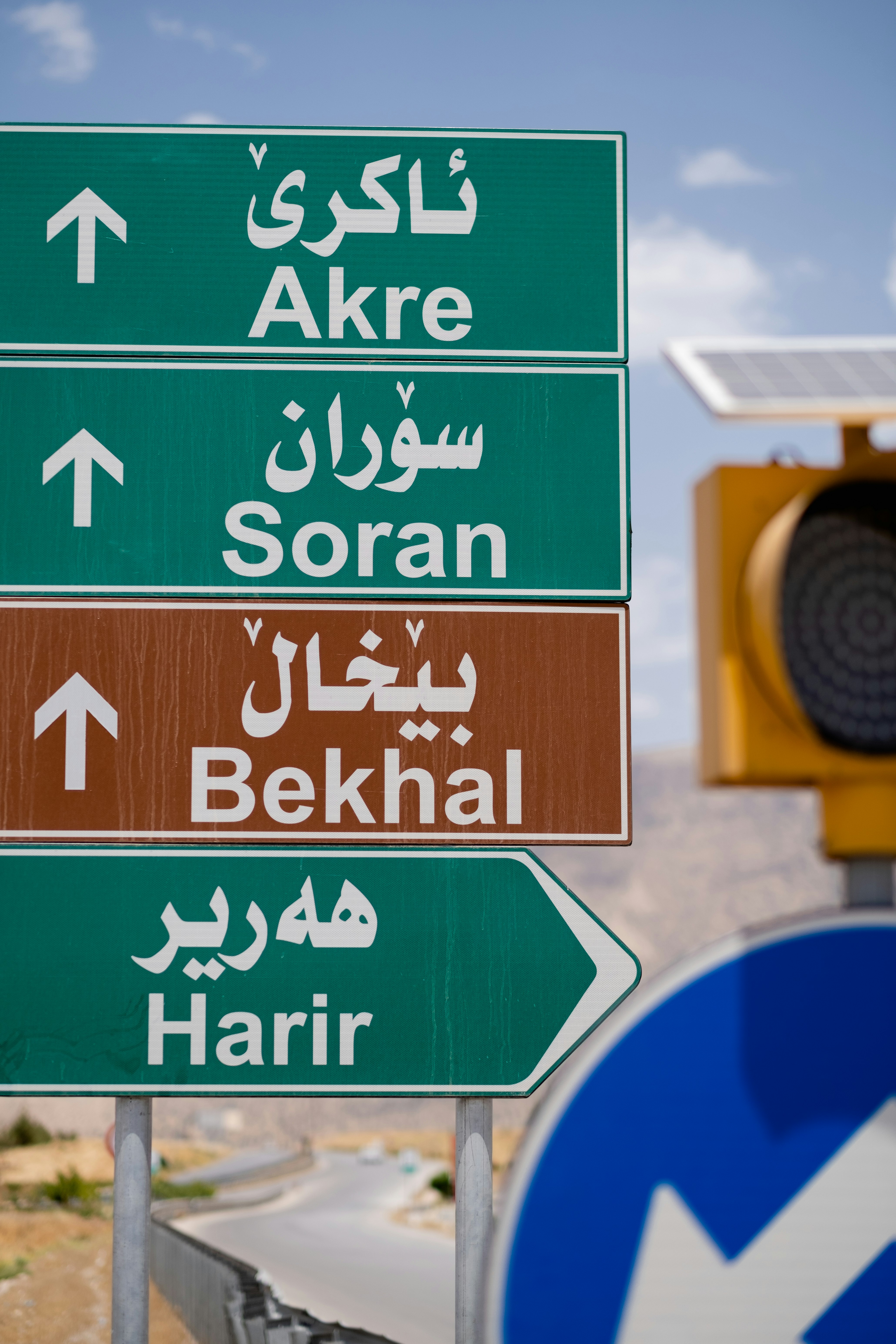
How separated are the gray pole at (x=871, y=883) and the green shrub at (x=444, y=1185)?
50.4m

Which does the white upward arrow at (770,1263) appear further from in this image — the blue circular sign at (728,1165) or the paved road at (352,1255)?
the paved road at (352,1255)

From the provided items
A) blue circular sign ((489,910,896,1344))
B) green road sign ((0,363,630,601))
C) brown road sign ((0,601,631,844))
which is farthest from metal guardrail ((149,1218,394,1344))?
blue circular sign ((489,910,896,1344))

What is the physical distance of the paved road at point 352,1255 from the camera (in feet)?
73.5

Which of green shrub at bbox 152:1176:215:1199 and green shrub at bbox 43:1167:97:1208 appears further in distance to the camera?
green shrub at bbox 152:1176:215:1199

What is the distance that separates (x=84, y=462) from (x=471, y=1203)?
2.42 metres

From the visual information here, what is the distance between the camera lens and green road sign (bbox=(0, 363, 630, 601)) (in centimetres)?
404

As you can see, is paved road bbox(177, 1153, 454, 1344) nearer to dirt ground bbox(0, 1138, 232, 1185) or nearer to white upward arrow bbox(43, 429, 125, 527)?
dirt ground bbox(0, 1138, 232, 1185)

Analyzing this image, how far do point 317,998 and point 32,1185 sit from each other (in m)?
53.8

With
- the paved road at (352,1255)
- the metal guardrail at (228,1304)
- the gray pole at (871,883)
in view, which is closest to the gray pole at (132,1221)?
the metal guardrail at (228,1304)

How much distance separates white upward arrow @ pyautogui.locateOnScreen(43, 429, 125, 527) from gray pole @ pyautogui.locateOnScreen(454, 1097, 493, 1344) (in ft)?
6.77

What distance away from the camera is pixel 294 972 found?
3.83m

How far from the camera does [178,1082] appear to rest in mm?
3807

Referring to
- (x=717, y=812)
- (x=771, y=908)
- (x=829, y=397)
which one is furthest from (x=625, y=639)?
(x=717, y=812)

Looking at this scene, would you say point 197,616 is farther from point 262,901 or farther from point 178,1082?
point 178,1082
